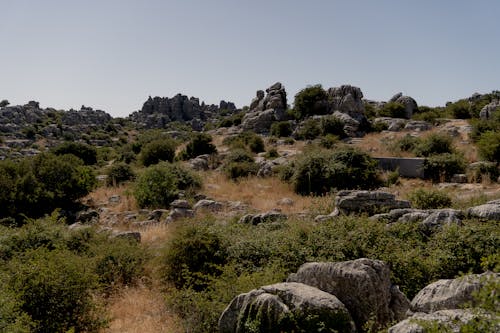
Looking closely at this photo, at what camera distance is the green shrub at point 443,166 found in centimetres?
1616

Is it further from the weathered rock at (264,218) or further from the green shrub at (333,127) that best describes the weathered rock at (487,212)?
the green shrub at (333,127)

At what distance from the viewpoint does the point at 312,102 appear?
109ft

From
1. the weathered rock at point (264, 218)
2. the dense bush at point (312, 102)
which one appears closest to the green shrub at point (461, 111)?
the dense bush at point (312, 102)

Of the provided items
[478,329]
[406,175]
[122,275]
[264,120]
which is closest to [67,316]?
[122,275]

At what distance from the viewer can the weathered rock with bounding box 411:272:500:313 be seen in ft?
14.0

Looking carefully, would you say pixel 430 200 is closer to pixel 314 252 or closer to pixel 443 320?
pixel 314 252

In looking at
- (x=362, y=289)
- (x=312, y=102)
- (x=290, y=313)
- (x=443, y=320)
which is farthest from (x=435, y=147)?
(x=443, y=320)

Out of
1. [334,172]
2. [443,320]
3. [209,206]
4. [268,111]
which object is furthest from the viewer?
[268,111]

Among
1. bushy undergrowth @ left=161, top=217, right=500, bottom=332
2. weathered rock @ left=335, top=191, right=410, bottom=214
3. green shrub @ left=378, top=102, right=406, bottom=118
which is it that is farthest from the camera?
green shrub @ left=378, top=102, right=406, bottom=118

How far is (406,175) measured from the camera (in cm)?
1703

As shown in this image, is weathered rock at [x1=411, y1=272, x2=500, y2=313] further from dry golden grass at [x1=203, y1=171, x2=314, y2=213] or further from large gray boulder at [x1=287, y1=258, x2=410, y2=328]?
dry golden grass at [x1=203, y1=171, x2=314, y2=213]

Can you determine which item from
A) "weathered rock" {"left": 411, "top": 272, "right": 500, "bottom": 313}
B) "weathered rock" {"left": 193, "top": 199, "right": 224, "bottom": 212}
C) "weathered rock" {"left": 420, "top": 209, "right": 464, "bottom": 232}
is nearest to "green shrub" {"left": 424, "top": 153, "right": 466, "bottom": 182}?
"weathered rock" {"left": 420, "top": 209, "right": 464, "bottom": 232}

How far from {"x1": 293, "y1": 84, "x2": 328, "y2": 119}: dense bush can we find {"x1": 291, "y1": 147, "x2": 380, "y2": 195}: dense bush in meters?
16.5

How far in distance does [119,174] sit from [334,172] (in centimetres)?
1151
